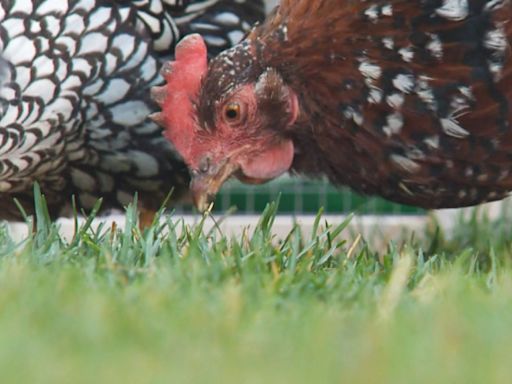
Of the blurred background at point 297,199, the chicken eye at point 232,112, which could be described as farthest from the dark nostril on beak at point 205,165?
the blurred background at point 297,199

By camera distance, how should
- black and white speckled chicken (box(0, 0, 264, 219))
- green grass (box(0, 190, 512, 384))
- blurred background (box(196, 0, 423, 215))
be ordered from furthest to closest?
blurred background (box(196, 0, 423, 215)) < black and white speckled chicken (box(0, 0, 264, 219)) < green grass (box(0, 190, 512, 384))

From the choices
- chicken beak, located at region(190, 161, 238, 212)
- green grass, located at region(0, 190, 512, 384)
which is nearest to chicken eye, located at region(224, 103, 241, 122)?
chicken beak, located at region(190, 161, 238, 212)

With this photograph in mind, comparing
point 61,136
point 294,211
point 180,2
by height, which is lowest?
point 294,211

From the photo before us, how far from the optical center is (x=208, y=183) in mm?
2404

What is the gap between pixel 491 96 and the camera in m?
2.29

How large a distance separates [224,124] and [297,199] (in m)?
1.81

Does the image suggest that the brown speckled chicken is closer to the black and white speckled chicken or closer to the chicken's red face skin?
the chicken's red face skin

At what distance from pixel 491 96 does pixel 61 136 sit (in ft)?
3.76

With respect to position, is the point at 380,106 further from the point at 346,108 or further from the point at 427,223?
the point at 427,223

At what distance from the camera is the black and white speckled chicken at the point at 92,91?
8.73 feet

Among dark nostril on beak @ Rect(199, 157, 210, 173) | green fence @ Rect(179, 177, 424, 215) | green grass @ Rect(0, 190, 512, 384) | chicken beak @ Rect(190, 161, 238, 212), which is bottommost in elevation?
green fence @ Rect(179, 177, 424, 215)

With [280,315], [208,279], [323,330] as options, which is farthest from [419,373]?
[208,279]

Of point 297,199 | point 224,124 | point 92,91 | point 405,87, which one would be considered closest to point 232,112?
point 224,124

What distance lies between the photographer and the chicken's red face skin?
239cm
